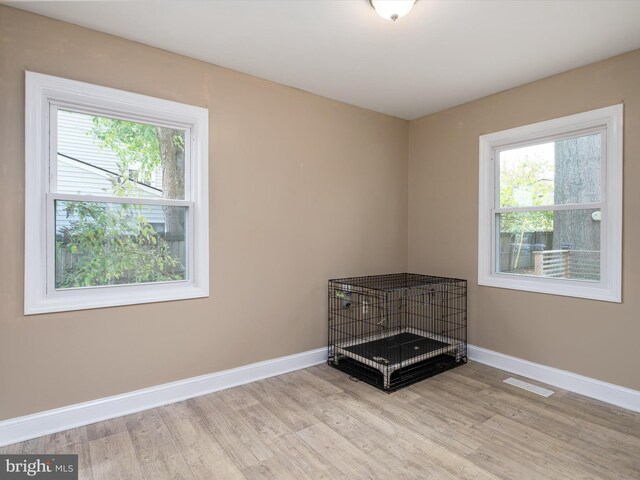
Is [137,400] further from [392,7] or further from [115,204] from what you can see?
[392,7]

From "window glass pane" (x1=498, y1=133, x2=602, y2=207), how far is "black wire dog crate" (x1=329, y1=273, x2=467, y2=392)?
100cm

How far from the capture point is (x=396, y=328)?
4.02 metres

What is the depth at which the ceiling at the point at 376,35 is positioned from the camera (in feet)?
6.85

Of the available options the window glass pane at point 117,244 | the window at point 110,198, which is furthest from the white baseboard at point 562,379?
the window glass pane at point 117,244

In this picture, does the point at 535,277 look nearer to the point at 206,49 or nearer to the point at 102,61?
the point at 206,49

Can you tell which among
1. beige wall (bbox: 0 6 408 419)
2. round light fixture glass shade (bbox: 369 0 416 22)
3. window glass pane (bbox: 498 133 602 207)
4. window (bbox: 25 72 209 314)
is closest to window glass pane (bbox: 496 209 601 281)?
window glass pane (bbox: 498 133 602 207)

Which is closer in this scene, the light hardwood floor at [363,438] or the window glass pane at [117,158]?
the light hardwood floor at [363,438]

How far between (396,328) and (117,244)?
9.35ft

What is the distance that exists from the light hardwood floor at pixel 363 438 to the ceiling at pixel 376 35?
8.17 feet

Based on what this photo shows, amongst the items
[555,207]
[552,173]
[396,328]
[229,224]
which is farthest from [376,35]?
[396,328]

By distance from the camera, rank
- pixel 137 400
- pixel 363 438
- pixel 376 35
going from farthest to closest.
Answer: pixel 137 400 < pixel 376 35 < pixel 363 438

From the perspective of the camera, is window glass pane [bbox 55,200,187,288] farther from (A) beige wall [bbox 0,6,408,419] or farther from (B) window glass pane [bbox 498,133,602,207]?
(B) window glass pane [bbox 498,133,602,207]

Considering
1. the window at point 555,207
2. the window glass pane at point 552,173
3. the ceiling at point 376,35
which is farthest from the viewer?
the window glass pane at point 552,173

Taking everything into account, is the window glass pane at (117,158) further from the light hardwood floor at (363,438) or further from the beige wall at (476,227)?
the beige wall at (476,227)
